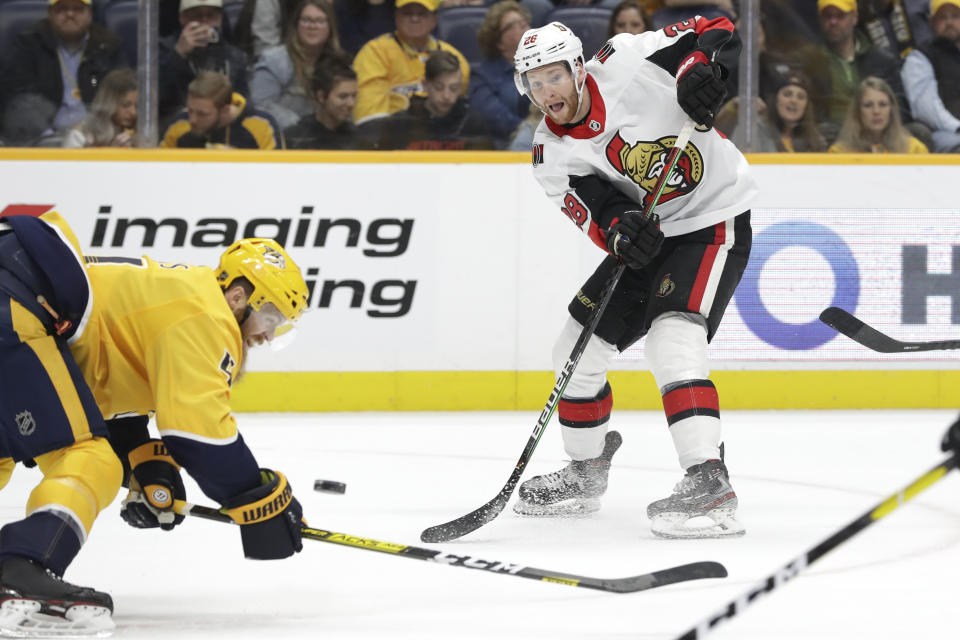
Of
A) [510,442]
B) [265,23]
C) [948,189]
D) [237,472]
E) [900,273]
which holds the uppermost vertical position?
[265,23]

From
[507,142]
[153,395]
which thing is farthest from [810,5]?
[153,395]

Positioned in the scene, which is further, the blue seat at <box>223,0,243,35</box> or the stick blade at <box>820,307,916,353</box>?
the blue seat at <box>223,0,243,35</box>

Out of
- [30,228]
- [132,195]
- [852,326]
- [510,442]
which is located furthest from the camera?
[132,195]

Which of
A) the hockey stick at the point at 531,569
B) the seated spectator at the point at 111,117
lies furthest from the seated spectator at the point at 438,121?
the hockey stick at the point at 531,569

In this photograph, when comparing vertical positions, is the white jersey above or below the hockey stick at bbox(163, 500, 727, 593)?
above

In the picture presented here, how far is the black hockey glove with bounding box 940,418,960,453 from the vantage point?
1525 mm

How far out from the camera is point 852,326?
2.13 m

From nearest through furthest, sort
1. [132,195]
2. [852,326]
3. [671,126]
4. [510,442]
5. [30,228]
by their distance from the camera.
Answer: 1. [852,326]
2. [30,228]
3. [671,126]
4. [510,442]
5. [132,195]

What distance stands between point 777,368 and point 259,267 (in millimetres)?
3153

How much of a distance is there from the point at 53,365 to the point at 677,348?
4.92ft

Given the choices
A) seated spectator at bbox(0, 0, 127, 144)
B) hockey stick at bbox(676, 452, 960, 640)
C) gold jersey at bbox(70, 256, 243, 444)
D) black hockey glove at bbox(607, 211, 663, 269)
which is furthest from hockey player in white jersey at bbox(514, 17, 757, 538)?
seated spectator at bbox(0, 0, 127, 144)

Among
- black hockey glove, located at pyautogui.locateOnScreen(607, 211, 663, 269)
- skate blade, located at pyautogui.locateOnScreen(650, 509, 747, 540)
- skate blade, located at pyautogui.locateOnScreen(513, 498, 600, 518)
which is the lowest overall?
skate blade, located at pyautogui.locateOnScreen(513, 498, 600, 518)

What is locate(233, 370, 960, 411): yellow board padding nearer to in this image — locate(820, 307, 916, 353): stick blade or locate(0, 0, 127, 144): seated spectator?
locate(0, 0, 127, 144): seated spectator

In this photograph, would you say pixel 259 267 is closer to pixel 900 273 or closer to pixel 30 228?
pixel 30 228
